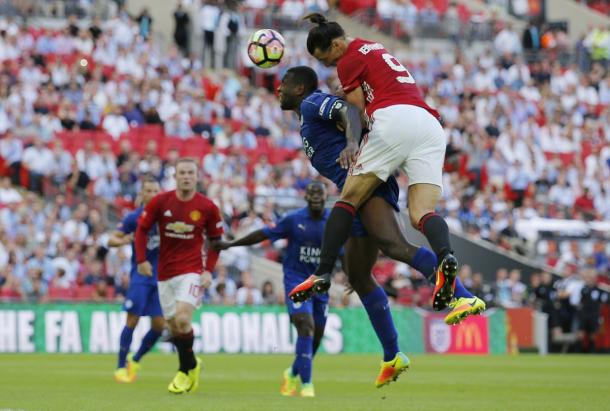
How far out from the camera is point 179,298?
1423 centimetres

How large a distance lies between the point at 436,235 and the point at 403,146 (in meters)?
0.72

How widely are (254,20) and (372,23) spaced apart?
179 inches

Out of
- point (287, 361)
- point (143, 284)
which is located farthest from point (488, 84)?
point (143, 284)

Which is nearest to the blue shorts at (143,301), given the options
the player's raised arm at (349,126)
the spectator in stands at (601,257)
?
the player's raised arm at (349,126)

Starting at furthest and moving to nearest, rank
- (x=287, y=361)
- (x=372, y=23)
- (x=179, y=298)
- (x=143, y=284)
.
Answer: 1. (x=372, y=23)
2. (x=287, y=361)
3. (x=143, y=284)
4. (x=179, y=298)

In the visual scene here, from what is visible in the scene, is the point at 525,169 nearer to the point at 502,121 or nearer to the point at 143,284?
the point at 502,121

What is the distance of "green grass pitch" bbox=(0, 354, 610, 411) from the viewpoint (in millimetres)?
11875

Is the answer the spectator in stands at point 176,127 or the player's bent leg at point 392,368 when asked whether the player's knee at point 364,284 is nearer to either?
the player's bent leg at point 392,368

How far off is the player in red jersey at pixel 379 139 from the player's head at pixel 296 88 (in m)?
1.31

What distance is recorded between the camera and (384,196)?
10.6 m

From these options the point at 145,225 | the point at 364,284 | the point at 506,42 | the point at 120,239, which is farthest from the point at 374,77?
the point at 506,42

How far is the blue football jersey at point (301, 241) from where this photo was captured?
15359 millimetres

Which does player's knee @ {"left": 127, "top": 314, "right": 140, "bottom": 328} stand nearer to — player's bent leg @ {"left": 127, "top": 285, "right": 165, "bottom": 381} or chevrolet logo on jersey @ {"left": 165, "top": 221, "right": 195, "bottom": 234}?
player's bent leg @ {"left": 127, "top": 285, "right": 165, "bottom": 381}

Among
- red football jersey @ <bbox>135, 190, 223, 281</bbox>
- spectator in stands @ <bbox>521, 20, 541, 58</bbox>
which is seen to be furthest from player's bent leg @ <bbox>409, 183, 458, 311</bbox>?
spectator in stands @ <bbox>521, 20, 541, 58</bbox>
